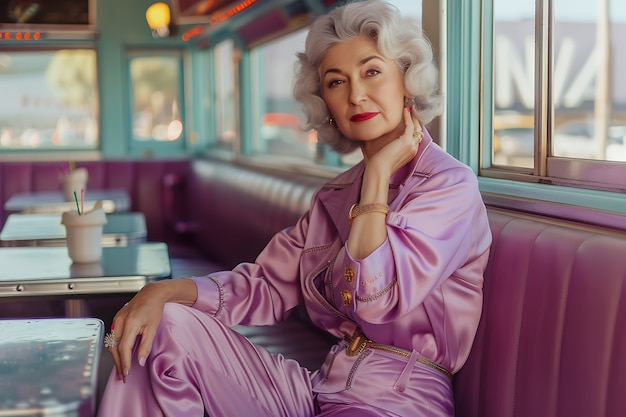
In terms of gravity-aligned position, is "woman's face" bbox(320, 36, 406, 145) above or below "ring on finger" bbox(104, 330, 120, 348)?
above

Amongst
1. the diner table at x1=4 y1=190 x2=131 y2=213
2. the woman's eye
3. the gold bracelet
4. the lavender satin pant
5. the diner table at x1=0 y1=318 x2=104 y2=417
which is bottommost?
the lavender satin pant

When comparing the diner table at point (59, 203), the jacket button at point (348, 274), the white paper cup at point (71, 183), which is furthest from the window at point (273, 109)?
the jacket button at point (348, 274)

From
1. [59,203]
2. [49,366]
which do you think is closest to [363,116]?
[49,366]

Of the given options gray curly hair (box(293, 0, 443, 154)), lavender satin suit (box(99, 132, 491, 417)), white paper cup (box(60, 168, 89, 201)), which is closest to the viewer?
lavender satin suit (box(99, 132, 491, 417))

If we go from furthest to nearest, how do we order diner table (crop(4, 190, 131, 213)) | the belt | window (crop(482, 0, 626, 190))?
diner table (crop(4, 190, 131, 213))
window (crop(482, 0, 626, 190))
the belt

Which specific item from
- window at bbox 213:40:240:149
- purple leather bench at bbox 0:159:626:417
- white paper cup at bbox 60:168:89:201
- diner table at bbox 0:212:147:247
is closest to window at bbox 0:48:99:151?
window at bbox 213:40:240:149

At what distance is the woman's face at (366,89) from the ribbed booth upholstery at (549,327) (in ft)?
1.20

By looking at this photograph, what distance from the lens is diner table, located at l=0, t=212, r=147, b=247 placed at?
2.93m

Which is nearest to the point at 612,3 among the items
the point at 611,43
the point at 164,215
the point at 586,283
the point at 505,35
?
the point at 611,43

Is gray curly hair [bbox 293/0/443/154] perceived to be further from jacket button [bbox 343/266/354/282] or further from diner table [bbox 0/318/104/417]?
diner table [bbox 0/318/104/417]

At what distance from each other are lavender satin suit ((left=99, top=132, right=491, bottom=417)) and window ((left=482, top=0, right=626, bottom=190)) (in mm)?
451

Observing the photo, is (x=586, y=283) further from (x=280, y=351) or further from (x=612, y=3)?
(x=280, y=351)

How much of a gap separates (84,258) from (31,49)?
536 centimetres

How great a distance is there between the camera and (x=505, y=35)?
2438mm
